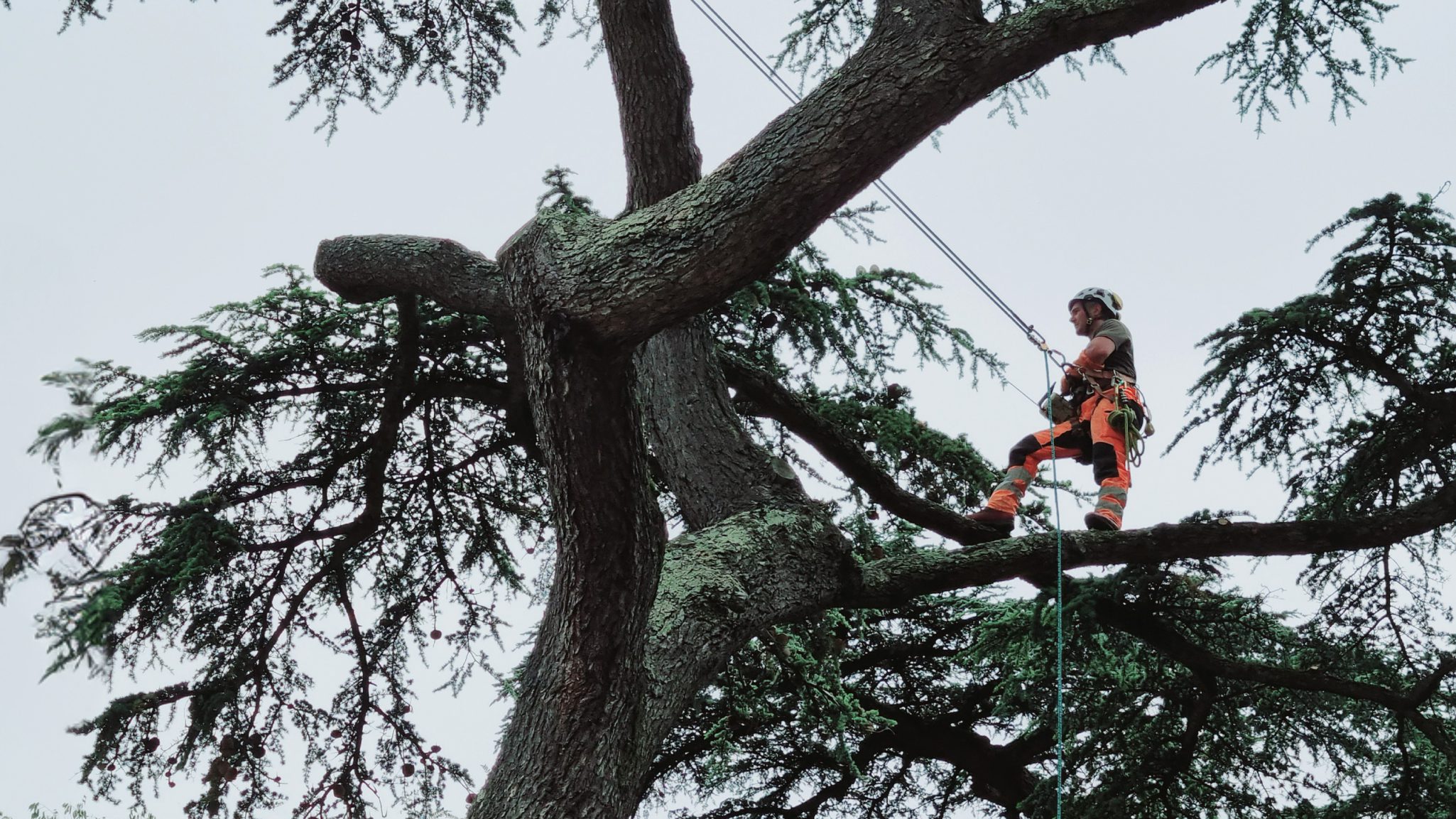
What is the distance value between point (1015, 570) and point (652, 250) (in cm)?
255

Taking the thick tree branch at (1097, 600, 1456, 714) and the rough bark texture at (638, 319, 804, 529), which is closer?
the rough bark texture at (638, 319, 804, 529)

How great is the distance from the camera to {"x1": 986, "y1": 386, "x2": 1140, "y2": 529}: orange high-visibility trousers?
230 inches

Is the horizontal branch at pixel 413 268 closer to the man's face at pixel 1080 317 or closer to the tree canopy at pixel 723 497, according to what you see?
the tree canopy at pixel 723 497

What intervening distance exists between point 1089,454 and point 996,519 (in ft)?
2.18

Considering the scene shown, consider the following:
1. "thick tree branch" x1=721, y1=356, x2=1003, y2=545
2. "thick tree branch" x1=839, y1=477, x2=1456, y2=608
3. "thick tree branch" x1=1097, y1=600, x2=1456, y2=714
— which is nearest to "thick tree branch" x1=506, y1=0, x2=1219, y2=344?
"thick tree branch" x1=839, y1=477, x2=1456, y2=608

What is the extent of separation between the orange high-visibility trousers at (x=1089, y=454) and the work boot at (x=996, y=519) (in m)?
0.02

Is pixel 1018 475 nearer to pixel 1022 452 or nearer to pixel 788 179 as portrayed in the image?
pixel 1022 452

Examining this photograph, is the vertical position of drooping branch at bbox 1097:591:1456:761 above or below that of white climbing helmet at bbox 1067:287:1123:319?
below

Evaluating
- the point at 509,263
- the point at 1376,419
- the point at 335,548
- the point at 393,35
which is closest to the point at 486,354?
the point at 335,548

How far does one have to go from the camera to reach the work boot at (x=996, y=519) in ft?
19.9

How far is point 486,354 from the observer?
22.3ft

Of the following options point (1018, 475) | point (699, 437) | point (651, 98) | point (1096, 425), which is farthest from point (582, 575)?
point (1096, 425)

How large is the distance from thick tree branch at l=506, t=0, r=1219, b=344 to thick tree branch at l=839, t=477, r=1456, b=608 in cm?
207

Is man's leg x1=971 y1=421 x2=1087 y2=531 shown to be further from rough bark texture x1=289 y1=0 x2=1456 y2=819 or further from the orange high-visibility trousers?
rough bark texture x1=289 y1=0 x2=1456 y2=819
